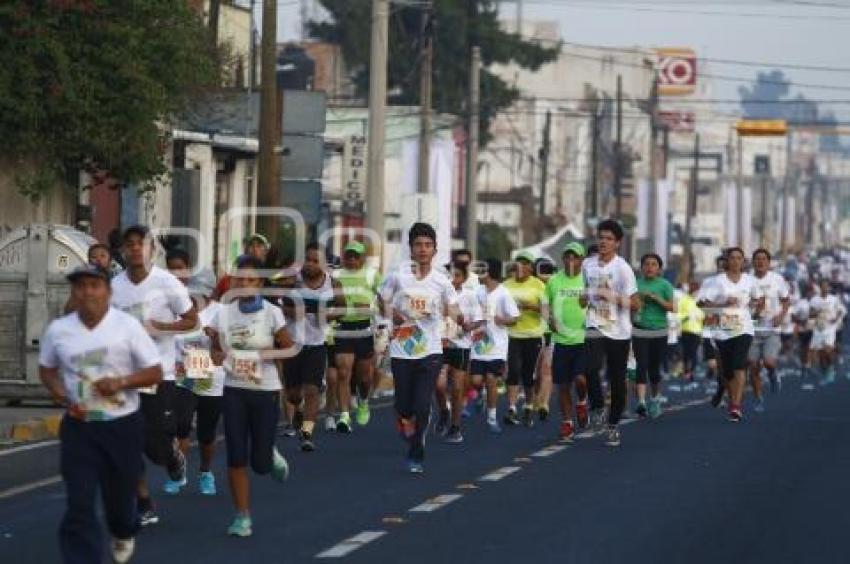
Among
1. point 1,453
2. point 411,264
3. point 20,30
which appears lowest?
point 1,453

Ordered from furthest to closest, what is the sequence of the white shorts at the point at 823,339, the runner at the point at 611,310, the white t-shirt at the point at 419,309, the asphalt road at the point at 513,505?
the white shorts at the point at 823,339, the runner at the point at 611,310, the white t-shirt at the point at 419,309, the asphalt road at the point at 513,505

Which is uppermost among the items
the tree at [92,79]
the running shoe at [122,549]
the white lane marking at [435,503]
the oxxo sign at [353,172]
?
the tree at [92,79]

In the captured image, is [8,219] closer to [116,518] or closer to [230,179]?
[230,179]

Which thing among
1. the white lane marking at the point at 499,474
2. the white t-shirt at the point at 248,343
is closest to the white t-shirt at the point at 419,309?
the white lane marking at the point at 499,474

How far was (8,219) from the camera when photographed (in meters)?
37.8

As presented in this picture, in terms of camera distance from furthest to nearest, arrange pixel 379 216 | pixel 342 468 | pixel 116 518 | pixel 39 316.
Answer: pixel 379 216 < pixel 39 316 < pixel 342 468 < pixel 116 518

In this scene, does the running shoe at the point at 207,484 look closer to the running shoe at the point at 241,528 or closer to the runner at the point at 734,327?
the running shoe at the point at 241,528

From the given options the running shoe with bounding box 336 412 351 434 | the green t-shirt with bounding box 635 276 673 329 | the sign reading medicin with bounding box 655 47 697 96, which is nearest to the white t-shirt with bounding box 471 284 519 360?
the green t-shirt with bounding box 635 276 673 329

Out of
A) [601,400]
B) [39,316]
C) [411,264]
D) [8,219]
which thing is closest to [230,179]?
[8,219]

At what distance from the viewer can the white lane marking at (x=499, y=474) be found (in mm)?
19547

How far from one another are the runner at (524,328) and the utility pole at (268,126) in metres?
6.99

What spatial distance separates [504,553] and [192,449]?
327 inches

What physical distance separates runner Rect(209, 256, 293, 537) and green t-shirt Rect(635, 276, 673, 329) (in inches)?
500

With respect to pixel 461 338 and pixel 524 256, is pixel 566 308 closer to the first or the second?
pixel 461 338
